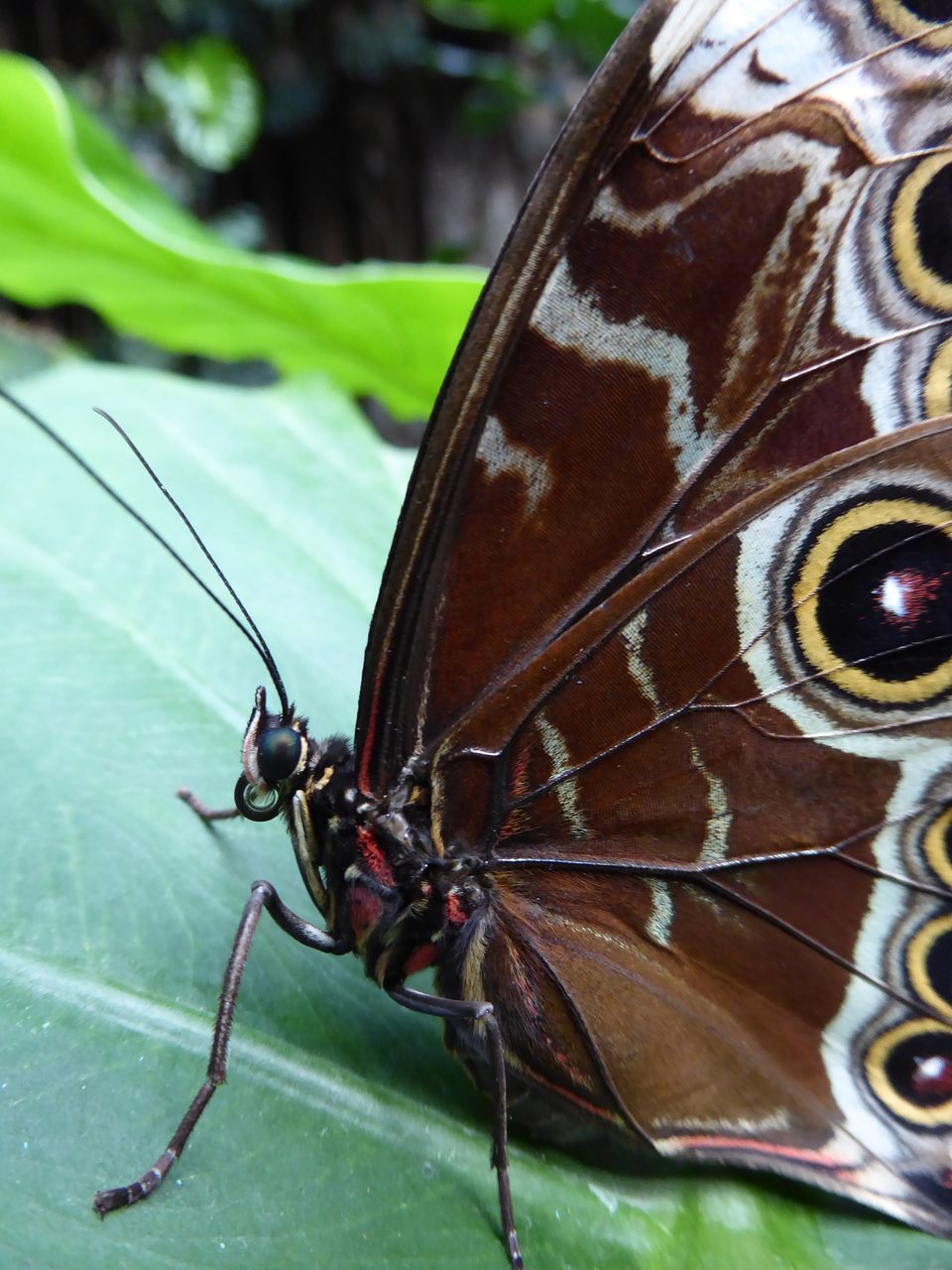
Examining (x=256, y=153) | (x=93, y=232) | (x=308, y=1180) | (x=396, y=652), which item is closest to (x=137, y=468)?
(x=93, y=232)

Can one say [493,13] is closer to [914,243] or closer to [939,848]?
[914,243]

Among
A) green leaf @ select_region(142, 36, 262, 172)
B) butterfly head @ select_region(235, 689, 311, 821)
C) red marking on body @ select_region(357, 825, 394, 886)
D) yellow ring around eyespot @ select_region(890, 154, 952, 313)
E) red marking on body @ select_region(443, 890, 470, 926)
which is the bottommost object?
red marking on body @ select_region(443, 890, 470, 926)

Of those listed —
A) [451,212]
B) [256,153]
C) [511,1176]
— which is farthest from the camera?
[256,153]

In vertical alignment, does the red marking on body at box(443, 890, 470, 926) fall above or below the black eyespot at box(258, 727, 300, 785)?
below

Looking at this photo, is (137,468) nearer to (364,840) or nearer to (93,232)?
(93,232)

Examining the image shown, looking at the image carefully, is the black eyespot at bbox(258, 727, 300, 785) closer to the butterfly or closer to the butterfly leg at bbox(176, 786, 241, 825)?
the butterfly

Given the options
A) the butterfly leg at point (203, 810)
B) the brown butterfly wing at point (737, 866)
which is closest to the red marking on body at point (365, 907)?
the brown butterfly wing at point (737, 866)

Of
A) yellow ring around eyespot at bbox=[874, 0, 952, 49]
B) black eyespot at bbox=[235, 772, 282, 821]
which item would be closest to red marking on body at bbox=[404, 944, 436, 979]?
black eyespot at bbox=[235, 772, 282, 821]

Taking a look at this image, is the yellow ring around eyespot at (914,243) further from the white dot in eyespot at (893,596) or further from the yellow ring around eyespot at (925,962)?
the yellow ring around eyespot at (925,962)
